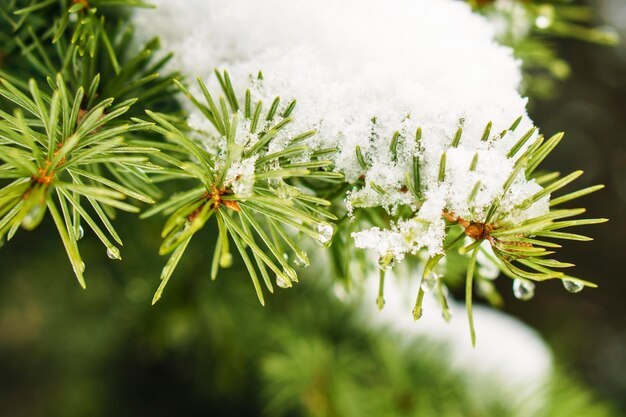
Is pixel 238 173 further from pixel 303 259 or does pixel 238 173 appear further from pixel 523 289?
pixel 523 289

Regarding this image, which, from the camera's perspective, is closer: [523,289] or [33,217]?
[33,217]

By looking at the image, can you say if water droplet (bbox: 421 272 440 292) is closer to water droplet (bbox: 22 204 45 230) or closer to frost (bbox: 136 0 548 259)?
frost (bbox: 136 0 548 259)

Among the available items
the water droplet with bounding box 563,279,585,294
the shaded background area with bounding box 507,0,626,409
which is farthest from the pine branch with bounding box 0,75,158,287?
the shaded background area with bounding box 507,0,626,409

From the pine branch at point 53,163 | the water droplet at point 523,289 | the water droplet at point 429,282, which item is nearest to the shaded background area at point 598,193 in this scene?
the water droplet at point 523,289

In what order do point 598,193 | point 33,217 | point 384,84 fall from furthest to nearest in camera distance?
point 598,193, point 384,84, point 33,217

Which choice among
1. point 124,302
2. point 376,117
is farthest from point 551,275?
point 124,302

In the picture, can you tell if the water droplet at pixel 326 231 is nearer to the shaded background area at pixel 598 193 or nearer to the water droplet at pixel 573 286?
the water droplet at pixel 573 286

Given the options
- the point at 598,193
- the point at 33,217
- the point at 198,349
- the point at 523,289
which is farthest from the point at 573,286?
the point at 598,193
